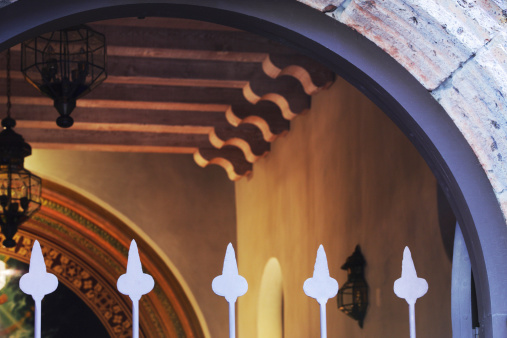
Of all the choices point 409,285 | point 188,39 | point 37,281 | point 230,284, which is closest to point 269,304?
point 188,39

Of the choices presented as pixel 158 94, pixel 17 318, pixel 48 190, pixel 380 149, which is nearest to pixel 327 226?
pixel 380 149

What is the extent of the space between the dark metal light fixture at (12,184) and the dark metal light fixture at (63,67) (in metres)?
1.05

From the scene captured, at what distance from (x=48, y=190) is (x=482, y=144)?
7.32m

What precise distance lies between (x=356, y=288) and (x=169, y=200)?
151 inches

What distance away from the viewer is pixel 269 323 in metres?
7.67

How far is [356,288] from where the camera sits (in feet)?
17.1

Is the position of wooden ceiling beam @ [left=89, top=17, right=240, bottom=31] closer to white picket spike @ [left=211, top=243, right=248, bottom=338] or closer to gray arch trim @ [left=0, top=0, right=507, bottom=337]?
gray arch trim @ [left=0, top=0, right=507, bottom=337]

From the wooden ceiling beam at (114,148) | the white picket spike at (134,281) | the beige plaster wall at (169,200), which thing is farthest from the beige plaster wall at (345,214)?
the white picket spike at (134,281)

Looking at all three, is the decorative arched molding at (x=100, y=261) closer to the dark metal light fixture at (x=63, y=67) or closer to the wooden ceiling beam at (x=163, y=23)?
the wooden ceiling beam at (x=163, y=23)

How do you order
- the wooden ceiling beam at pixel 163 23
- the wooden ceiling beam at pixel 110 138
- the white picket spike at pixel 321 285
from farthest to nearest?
1. the wooden ceiling beam at pixel 110 138
2. the wooden ceiling beam at pixel 163 23
3. the white picket spike at pixel 321 285

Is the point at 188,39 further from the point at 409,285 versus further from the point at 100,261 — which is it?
the point at 100,261

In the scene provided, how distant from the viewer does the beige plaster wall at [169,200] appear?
8594 mm

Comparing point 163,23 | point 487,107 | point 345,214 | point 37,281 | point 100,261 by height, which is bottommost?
point 37,281

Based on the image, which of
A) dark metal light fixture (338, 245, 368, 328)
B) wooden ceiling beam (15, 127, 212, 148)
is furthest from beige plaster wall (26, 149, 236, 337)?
dark metal light fixture (338, 245, 368, 328)
